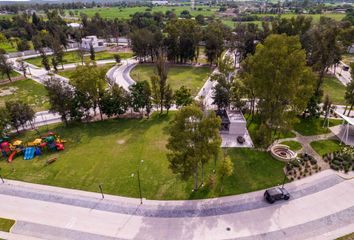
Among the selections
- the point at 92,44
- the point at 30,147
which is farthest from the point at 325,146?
the point at 92,44

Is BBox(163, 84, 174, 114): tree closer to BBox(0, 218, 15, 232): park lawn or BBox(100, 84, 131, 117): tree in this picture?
BBox(100, 84, 131, 117): tree

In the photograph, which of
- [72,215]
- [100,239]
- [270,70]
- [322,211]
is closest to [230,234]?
[322,211]

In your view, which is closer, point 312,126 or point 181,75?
point 312,126

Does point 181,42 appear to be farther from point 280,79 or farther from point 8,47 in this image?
point 8,47

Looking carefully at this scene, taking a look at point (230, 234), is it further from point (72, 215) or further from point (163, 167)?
point (72, 215)

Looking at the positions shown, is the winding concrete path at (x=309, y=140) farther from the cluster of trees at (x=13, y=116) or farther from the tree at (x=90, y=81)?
the cluster of trees at (x=13, y=116)

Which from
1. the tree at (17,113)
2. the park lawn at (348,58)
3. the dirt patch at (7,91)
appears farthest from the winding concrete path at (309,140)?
the dirt patch at (7,91)
